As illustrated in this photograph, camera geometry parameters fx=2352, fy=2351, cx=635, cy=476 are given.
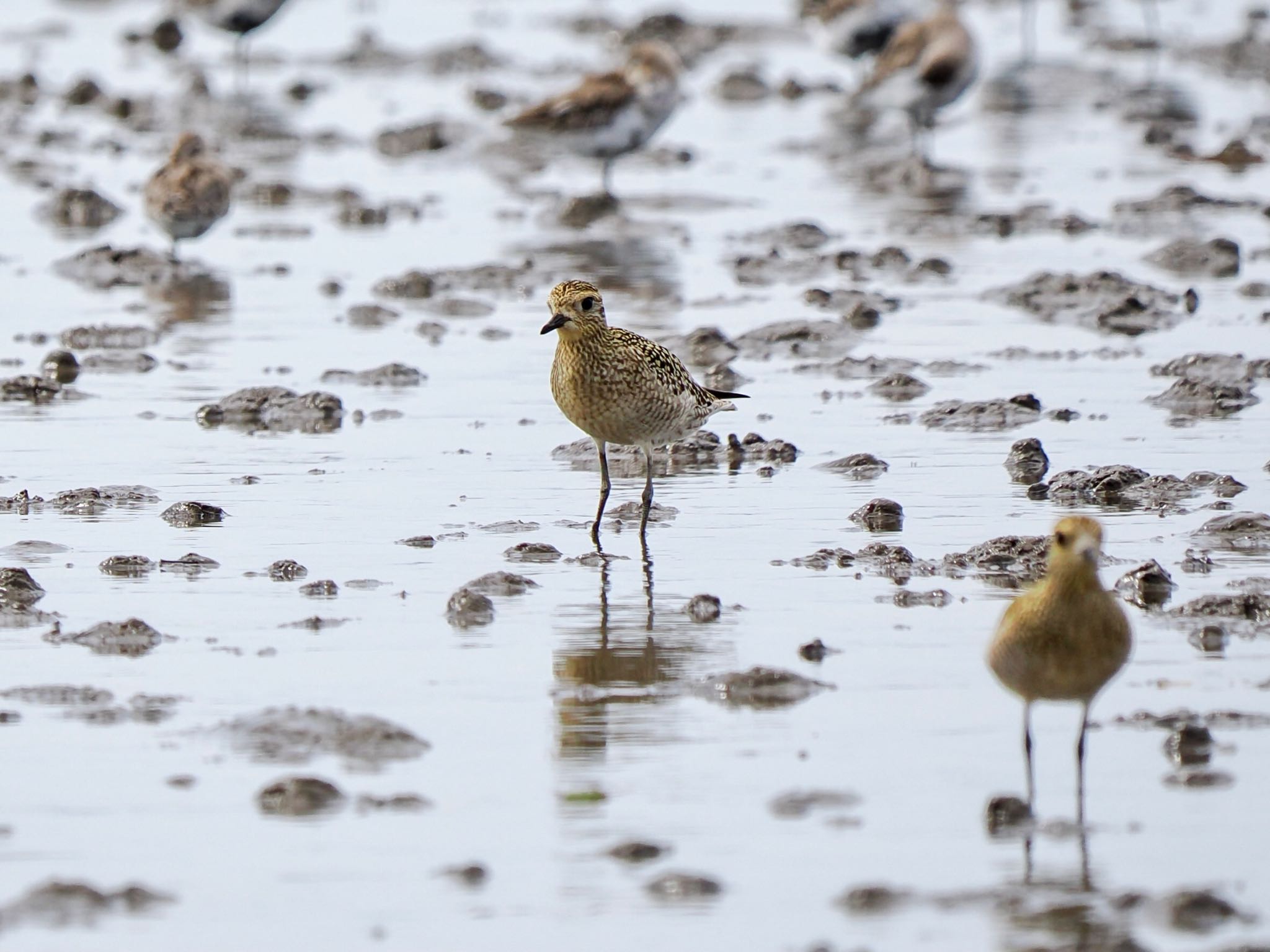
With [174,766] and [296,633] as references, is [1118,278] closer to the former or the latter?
[296,633]

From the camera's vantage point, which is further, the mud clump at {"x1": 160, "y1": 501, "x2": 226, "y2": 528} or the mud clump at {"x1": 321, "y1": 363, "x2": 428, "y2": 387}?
the mud clump at {"x1": 321, "y1": 363, "x2": 428, "y2": 387}

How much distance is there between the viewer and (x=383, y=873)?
6.16 m

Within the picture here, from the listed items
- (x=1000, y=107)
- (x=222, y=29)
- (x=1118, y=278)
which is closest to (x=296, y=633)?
(x=1118, y=278)

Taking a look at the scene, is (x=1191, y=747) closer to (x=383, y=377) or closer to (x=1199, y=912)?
(x=1199, y=912)

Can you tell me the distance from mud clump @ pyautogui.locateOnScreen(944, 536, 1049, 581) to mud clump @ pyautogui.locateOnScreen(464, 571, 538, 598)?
65.4 inches

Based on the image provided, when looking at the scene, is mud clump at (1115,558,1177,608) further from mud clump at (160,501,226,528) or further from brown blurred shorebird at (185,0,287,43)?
brown blurred shorebird at (185,0,287,43)

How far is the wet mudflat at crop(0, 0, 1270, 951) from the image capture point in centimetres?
615

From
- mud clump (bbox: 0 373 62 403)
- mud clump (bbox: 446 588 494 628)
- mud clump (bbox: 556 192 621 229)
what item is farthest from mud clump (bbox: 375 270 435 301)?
mud clump (bbox: 446 588 494 628)

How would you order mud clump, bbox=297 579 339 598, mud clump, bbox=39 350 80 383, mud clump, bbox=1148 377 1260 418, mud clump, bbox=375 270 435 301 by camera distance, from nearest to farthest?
1. mud clump, bbox=297 579 339 598
2. mud clump, bbox=1148 377 1260 418
3. mud clump, bbox=39 350 80 383
4. mud clump, bbox=375 270 435 301

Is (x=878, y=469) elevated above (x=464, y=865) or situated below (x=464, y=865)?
above

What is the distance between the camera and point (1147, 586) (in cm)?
859

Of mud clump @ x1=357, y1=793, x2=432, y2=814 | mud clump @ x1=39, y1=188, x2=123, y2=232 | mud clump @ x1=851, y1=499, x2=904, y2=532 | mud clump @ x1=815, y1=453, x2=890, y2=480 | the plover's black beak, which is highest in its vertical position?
mud clump @ x1=39, y1=188, x2=123, y2=232

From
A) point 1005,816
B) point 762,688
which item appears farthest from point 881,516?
point 1005,816

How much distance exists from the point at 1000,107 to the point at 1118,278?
1079 cm
